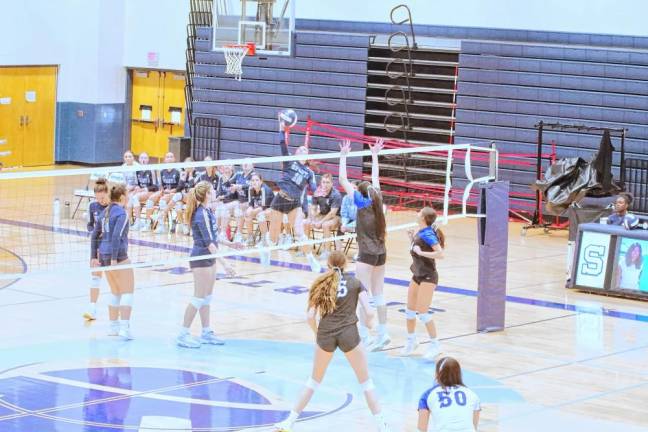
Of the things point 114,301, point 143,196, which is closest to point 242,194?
point 143,196

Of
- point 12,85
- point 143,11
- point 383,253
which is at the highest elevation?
point 143,11

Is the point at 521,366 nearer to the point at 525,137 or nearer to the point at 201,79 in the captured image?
the point at 525,137

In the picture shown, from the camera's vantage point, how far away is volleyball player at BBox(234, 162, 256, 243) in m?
19.3

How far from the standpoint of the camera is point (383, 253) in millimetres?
12367

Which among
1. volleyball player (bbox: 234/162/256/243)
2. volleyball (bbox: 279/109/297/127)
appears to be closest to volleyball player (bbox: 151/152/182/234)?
volleyball player (bbox: 234/162/256/243)

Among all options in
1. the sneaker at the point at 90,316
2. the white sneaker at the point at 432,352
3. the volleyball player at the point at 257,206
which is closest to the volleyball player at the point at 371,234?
the white sneaker at the point at 432,352

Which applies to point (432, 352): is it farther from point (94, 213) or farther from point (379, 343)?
point (94, 213)

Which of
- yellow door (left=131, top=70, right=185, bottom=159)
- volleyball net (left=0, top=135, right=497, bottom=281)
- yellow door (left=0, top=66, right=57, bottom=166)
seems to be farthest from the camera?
yellow door (left=131, top=70, right=185, bottom=159)

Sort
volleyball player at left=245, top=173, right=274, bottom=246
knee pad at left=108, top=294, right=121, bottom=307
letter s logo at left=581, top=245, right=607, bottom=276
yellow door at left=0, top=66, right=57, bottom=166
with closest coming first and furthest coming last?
knee pad at left=108, top=294, right=121, bottom=307
letter s logo at left=581, top=245, right=607, bottom=276
volleyball player at left=245, top=173, right=274, bottom=246
yellow door at left=0, top=66, right=57, bottom=166

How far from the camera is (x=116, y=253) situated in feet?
41.4

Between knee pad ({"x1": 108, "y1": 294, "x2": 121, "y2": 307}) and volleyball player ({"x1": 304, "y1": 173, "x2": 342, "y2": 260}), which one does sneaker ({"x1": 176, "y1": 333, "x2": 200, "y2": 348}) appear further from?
volleyball player ({"x1": 304, "y1": 173, "x2": 342, "y2": 260})

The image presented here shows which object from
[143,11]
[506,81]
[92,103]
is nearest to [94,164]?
[92,103]

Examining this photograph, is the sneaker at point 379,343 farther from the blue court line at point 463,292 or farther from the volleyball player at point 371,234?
the blue court line at point 463,292

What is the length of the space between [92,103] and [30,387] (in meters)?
20.4
